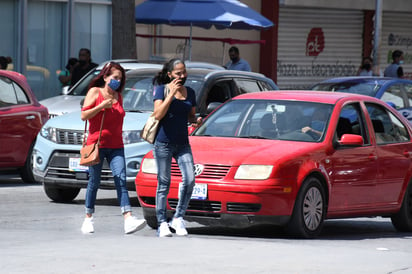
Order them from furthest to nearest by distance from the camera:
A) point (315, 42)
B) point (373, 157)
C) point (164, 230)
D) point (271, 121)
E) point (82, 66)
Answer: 1. point (315, 42)
2. point (82, 66)
3. point (373, 157)
4. point (271, 121)
5. point (164, 230)

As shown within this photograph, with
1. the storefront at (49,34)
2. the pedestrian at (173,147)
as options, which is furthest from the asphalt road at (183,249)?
the storefront at (49,34)

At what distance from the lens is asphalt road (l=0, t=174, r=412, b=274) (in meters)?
7.92

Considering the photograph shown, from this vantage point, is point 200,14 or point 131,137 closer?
point 131,137

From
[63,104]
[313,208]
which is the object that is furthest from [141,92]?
[313,208]

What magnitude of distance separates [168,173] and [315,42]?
24259 mm

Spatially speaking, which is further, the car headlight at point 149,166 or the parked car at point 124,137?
the parked car at point 124,137

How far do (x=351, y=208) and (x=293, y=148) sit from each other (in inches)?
41.8

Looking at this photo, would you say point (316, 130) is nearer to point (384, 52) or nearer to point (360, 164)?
point (360, 164)

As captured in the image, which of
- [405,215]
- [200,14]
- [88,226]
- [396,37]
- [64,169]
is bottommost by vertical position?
[405,215]

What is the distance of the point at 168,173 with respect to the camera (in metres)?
10.3

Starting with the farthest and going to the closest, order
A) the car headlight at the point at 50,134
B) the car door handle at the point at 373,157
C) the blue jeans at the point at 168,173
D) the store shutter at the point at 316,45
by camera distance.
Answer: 1. the store shutter at the point at 316,45
2. the car headlight at the point at 50,134
3. the car door handle at the point at 373,157
4. the blue jeans at the point at 168,173

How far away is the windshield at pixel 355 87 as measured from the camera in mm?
19438

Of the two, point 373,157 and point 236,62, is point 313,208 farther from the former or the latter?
point 236,62

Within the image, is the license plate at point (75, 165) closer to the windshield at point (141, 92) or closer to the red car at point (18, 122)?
the windshield at point (141, 92)
